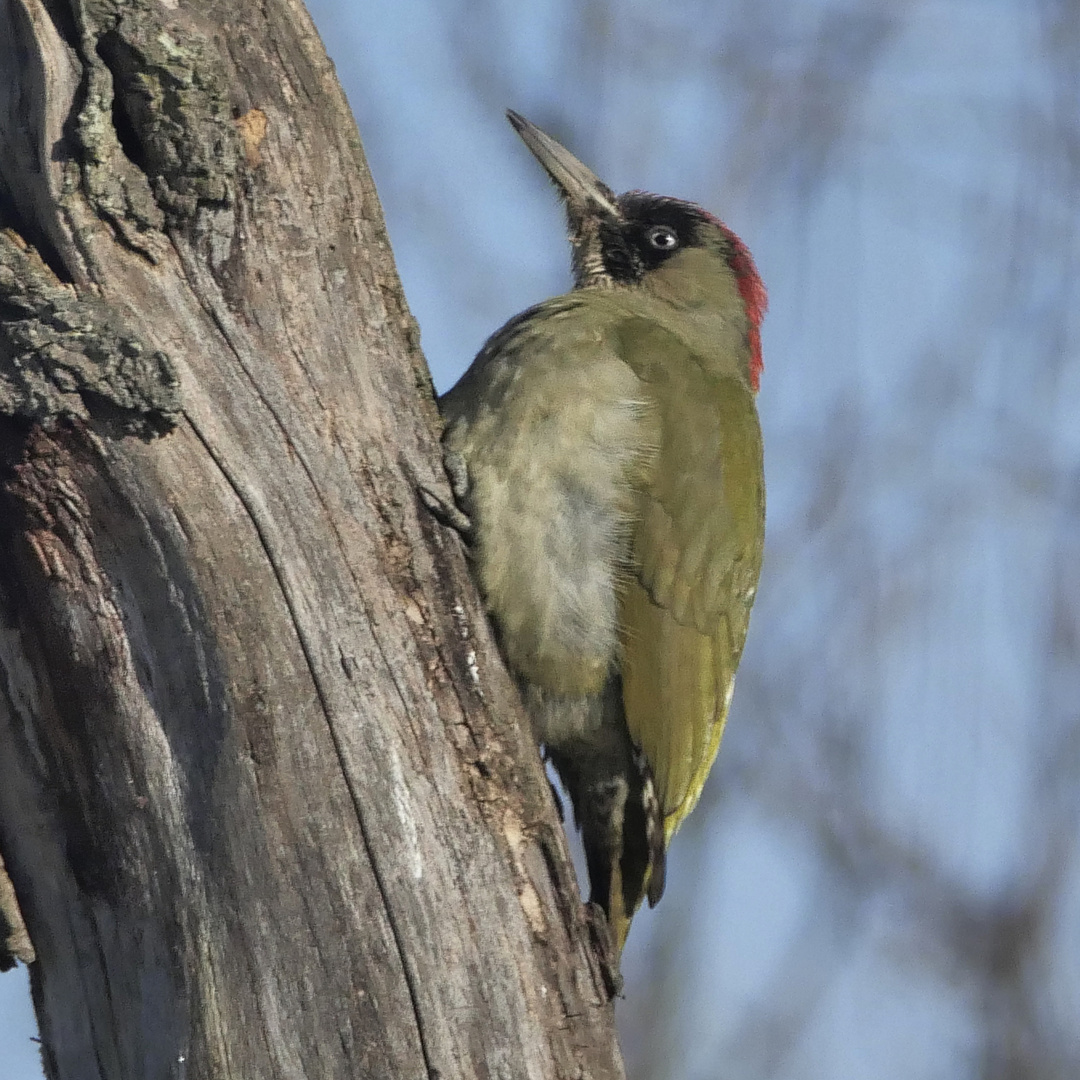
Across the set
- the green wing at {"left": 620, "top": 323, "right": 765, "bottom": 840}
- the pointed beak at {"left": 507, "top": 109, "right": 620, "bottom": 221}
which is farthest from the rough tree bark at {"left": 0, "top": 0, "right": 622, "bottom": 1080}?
the pointed beak at {"left": 507, "top": 109, "right": 620, "bottom": 221}

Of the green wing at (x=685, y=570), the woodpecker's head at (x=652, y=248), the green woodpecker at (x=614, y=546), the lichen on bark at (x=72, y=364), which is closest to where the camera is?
the lichen on bark at (x=72, y=364)

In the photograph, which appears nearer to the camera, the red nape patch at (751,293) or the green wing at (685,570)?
the green wing at (685,570)

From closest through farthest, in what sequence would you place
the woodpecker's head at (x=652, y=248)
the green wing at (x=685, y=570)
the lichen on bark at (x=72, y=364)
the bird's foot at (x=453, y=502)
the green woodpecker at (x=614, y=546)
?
the lichen on bark at (x=72, y=364) → the bird's foot at (x=453, y=502) → the green woodpecker at (x=614, y=546) → the green wing at (x=685, y=570) → the woodpecker's head at (x=652, y=248)

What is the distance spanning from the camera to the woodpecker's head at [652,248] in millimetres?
4828

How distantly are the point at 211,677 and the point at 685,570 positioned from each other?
57.7 inches

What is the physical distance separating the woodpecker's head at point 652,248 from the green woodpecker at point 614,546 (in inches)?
27.5

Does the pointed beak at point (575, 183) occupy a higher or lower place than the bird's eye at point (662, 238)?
higher

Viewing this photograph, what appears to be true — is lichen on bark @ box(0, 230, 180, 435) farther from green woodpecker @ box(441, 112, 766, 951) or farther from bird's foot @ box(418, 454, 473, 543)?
green woodpecker @ box(441, 112, 766, 951)

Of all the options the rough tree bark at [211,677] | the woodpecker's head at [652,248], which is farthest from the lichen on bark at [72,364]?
the woodpecker's head at [652,248]

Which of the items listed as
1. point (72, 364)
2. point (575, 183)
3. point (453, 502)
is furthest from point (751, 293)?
point (72, 364)

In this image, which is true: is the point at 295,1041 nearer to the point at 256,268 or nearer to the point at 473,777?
the point at 473,777

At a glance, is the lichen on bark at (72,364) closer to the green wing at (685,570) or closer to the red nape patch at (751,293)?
the green wing at (685,570)

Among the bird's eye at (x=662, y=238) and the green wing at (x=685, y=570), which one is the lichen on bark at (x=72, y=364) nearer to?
the green wing at (x=685, y=570)

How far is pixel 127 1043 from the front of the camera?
2.52 meters
